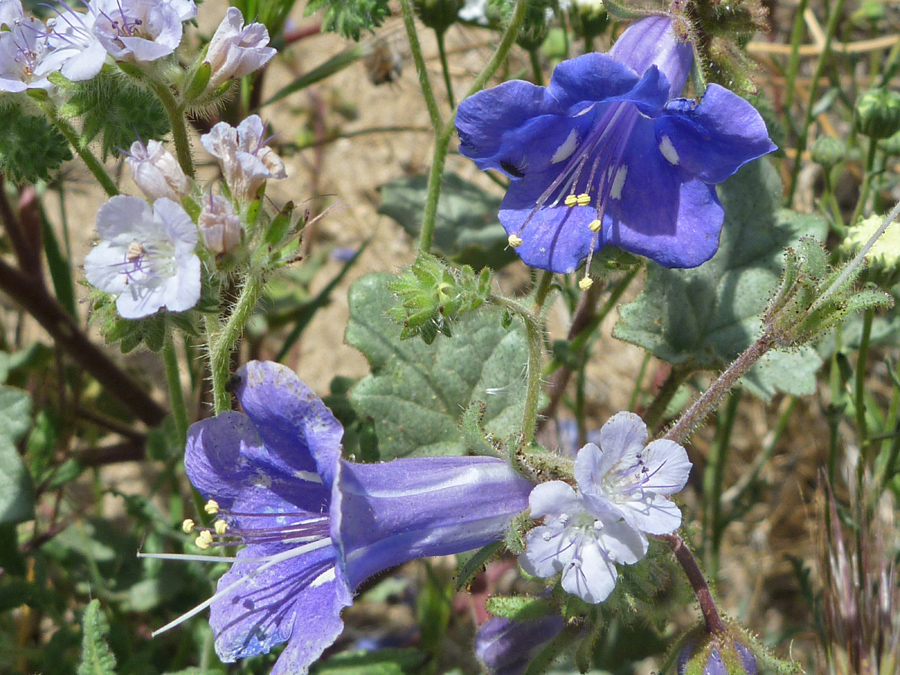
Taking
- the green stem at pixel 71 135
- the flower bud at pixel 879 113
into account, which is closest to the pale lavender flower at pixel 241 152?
the green stem at pixel 71 135

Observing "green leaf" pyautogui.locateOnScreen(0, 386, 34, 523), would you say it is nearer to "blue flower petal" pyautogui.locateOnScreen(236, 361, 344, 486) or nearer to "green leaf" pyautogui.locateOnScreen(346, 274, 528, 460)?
"green leaf" pyautogui.locateOnScreen(346, 274, 528, 460)

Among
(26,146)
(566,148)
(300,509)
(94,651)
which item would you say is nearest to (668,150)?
(566,148)

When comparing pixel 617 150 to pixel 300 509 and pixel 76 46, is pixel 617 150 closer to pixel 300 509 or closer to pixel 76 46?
pixel 300 509

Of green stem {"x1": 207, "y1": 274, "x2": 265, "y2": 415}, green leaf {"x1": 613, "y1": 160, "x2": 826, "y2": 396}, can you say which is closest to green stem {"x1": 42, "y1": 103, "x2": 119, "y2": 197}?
green stem {"x1": 207, "y1": 274, "x2": 265, "y2": 415}

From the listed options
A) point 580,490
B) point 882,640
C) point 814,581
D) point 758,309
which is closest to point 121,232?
point 580,490

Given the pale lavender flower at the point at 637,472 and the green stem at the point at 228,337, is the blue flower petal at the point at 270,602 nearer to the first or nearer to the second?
the green stem at the point at 228,337
